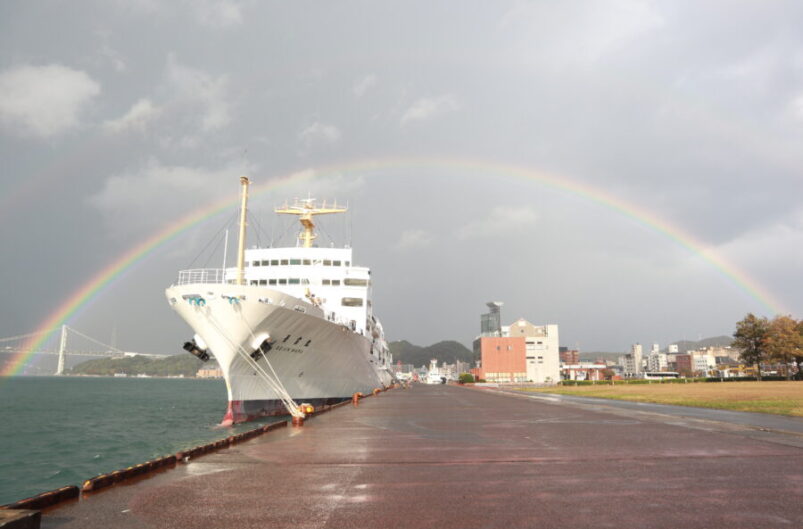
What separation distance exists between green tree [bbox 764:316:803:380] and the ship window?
70.4 metres

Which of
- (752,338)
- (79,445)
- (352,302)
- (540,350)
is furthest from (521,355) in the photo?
(79,445)

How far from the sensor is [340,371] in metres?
34.4

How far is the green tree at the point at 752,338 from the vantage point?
83.2 meters

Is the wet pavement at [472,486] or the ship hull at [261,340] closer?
the wet pavement at [472,486]

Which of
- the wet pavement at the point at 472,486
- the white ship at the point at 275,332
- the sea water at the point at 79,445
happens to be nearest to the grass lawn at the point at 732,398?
the wet pavement at the point at 472,486

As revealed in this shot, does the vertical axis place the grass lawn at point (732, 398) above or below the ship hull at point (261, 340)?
Result: below

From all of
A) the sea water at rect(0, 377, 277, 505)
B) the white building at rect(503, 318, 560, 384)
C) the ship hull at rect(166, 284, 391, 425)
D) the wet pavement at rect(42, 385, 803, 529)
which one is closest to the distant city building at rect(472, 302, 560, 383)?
the white building at rect(503, 318, 560, 384)

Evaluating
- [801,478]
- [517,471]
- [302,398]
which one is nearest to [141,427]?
[302,398]

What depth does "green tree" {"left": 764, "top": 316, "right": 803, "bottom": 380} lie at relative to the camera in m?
76.7

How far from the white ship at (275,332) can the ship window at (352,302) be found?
2.54 ft

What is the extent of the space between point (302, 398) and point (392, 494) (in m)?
23.9

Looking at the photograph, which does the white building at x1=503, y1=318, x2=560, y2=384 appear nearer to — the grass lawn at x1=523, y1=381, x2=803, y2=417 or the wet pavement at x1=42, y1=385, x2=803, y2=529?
the grass lawn at x1=523, y1=381, x2=803, y2=417

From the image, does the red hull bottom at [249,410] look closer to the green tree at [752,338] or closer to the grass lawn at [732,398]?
the grass lawn at [732,398]

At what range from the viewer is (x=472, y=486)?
296 inches
